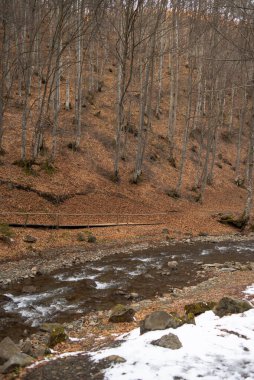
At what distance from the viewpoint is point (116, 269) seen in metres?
12.8

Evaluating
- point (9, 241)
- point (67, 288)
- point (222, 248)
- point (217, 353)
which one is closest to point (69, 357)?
point (217, 353)

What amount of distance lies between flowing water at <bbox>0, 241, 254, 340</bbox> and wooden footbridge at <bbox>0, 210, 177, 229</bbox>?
3.19 m

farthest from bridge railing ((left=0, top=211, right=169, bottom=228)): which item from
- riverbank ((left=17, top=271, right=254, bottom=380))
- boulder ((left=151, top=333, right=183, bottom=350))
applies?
boulder ((left=151, top=333, right=183, bottom=350))

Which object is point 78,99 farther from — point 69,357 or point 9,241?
point 69,357

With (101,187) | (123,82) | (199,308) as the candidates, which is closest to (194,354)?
(199,308)

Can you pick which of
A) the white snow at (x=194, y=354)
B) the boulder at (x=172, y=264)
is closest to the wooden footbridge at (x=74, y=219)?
the boulder at (x=172, y=264)

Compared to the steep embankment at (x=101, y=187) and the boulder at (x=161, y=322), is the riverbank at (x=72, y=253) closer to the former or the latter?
the steep embankment at (x=101, y=187)

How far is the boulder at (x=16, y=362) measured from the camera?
17.0 feet

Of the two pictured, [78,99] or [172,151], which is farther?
[172,151]

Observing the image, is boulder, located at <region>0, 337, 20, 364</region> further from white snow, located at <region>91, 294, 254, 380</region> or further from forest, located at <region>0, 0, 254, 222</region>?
forest, located at <region>0, 0, 254, 222</region>

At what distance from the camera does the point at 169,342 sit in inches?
218

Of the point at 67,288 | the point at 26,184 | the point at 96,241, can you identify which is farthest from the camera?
the point at 26,184

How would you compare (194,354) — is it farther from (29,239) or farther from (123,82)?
(123,82)

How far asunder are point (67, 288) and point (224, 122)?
36159 mm
